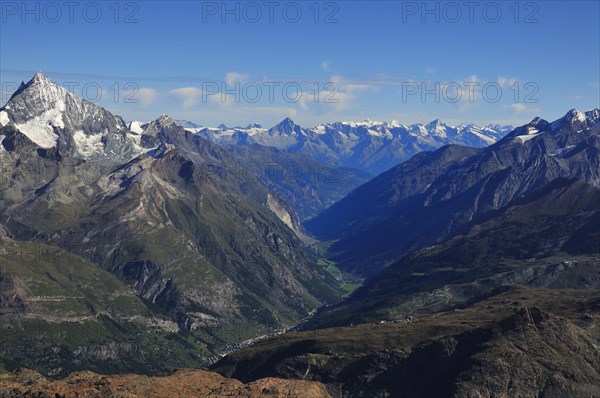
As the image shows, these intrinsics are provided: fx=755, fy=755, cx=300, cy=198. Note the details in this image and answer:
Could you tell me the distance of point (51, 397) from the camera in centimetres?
19150

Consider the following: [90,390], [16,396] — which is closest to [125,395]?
[90,390]

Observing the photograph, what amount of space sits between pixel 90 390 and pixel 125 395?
9135 millimetres

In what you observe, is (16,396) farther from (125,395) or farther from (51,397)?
(125,395)

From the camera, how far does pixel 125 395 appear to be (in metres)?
200

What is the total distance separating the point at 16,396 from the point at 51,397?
14438mm

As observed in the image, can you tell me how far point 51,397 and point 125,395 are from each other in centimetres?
1884

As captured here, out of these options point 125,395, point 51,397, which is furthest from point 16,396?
point 125,395

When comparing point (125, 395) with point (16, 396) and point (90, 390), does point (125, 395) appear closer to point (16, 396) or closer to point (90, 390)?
point (90, 390)

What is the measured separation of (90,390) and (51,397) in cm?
1053

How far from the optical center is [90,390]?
198 meters
